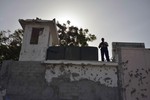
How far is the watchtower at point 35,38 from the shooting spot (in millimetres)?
11180

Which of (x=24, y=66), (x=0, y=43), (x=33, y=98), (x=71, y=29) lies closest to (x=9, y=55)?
(x=0, y=43)

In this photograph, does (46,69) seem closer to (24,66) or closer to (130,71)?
(24,66)

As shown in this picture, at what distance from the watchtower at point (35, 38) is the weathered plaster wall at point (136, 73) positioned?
17.3 ft

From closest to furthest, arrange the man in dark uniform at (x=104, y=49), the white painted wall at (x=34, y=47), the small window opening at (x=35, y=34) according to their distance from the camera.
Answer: the man in dark uniform at (x=104, y=49)
the white painted wall at (x=34, y=47)
the small window opening at (x=35, y=34)

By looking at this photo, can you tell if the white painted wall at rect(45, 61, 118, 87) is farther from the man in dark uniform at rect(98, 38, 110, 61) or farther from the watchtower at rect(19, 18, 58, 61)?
the watchtower at rect(19, 18, 58, 61)

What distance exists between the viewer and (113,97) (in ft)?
28.5

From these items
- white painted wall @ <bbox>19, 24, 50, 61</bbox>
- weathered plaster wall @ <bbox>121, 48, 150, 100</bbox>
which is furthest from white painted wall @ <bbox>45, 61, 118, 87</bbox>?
white painted wall @ <bbox>19, 24, 50, 61</bbox>

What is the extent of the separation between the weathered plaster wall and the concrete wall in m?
0.61

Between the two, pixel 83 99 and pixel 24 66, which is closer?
pixel 83 99

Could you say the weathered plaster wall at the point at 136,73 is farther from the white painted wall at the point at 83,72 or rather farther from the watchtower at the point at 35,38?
the watchtower at the point at 35,38

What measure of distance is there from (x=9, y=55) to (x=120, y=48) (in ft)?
40.3

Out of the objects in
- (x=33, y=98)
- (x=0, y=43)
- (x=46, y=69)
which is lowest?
(x=33, y=98)

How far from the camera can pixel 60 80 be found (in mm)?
9148

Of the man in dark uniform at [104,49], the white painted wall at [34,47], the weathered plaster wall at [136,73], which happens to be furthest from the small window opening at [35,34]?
the weathered plaster wall at [136,73]
